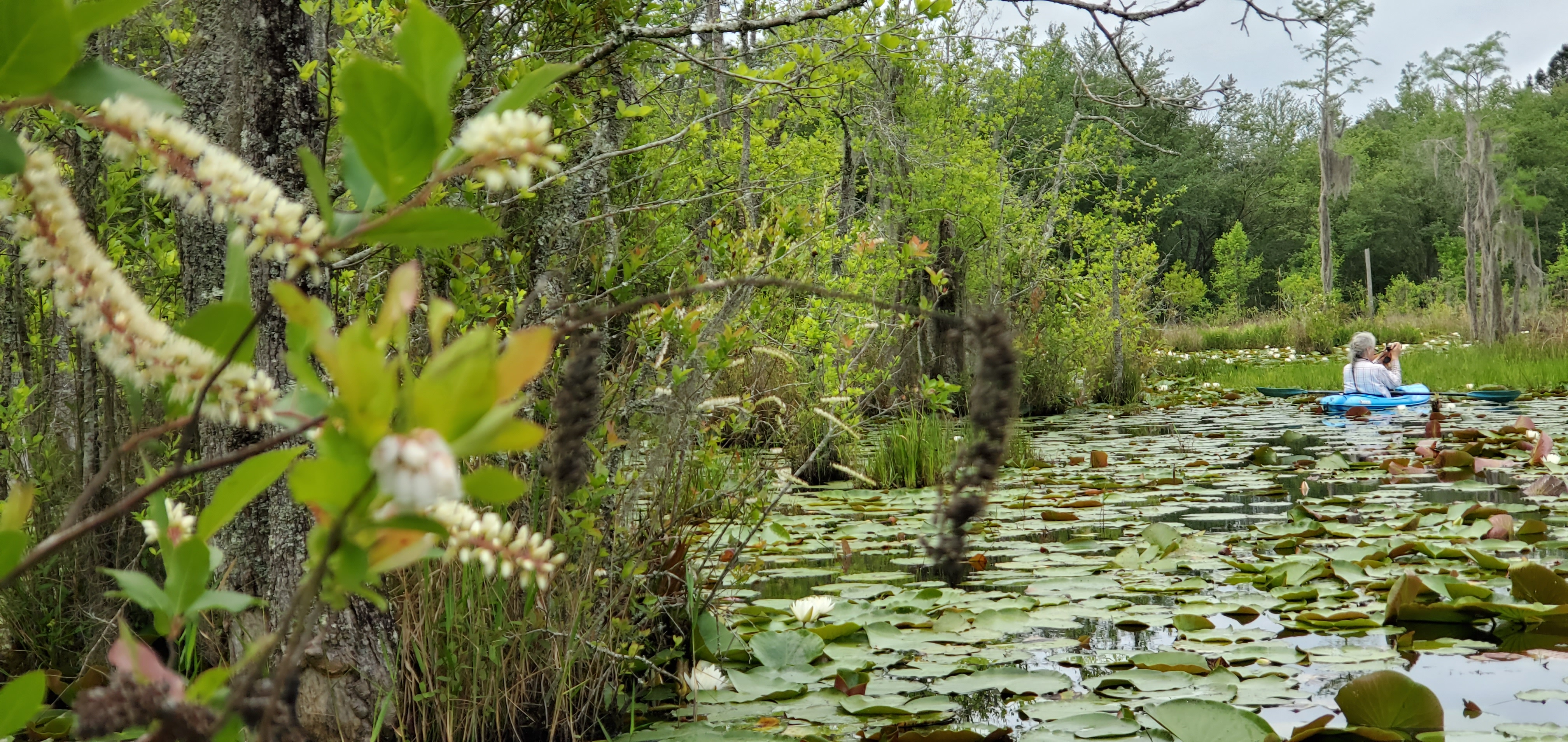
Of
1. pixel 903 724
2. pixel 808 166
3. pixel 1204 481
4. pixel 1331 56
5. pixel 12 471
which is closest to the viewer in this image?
pixel 903 724

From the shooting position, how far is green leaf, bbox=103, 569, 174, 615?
0.62 metres

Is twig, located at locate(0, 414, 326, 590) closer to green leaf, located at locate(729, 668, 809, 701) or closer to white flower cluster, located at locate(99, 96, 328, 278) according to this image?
white flower cluster, located at locate(99, 96, 328, 278)

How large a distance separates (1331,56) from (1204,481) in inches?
1094

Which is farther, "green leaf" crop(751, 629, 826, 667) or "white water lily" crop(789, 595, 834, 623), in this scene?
"white water lily" crop(789, 595, 834, 623)

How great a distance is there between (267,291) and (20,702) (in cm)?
125

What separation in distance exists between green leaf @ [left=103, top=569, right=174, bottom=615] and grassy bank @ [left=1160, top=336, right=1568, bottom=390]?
13734mm

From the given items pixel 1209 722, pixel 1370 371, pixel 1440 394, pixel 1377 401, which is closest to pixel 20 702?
pixel 1209 722

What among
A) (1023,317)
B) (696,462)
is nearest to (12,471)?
(696,462)

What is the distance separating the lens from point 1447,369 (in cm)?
1290

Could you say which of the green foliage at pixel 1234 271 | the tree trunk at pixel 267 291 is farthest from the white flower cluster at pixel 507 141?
the green foliage at pixel 1234 271

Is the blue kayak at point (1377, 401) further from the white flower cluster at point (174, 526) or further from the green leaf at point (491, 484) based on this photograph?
the green leaf at point (491, 484)

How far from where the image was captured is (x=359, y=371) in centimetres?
45

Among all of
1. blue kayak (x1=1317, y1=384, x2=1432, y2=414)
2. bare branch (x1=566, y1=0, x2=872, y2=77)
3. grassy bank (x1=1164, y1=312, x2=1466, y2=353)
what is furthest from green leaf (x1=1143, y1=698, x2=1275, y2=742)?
grassy bank (x1=1164, y1=312, x2=1466, y2=353)

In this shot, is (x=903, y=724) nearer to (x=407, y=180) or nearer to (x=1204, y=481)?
(x=407, y=180)
